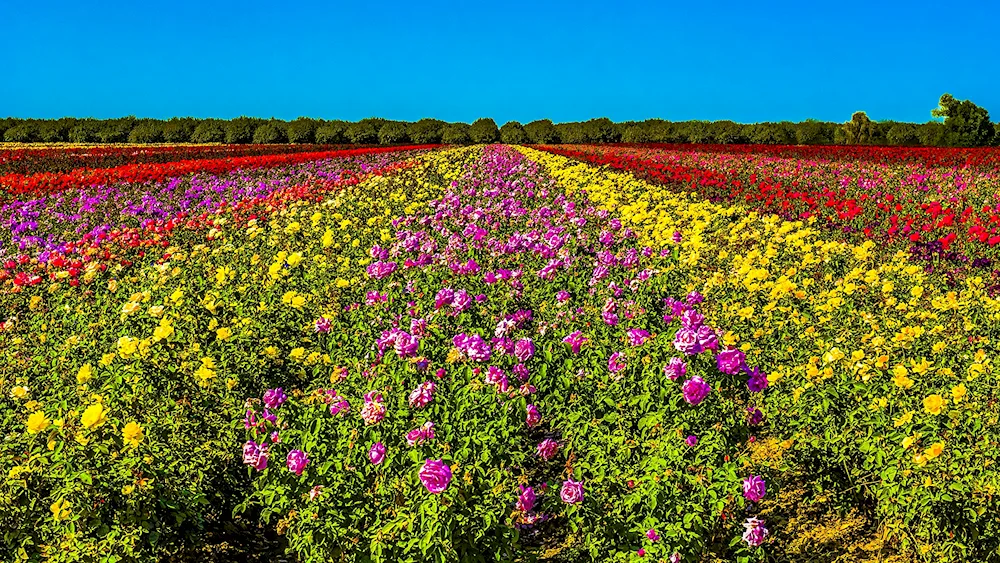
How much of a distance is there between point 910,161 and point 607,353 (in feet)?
80.4

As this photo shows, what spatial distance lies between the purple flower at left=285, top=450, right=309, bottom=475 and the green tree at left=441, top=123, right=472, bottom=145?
198 feet

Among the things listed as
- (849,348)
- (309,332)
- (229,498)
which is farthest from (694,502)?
(309,332)

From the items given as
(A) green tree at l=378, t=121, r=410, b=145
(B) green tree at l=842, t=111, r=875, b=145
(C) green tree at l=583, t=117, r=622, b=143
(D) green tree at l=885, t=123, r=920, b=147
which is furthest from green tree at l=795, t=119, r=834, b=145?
(A) green tree at l=378, t=121, r=410, b=145

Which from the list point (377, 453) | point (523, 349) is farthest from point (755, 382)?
point (377, 453)

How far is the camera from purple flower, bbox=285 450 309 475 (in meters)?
2.79

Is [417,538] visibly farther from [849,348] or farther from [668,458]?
[849,348]

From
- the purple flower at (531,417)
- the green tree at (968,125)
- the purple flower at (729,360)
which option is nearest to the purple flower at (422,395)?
the purple flower at (531,417)

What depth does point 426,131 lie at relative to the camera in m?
65.5

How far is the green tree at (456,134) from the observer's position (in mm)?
63094

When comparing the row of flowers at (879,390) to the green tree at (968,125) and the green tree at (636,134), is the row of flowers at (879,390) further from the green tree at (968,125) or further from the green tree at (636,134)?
the green tree at (636,134)

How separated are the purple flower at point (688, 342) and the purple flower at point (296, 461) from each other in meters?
1.58

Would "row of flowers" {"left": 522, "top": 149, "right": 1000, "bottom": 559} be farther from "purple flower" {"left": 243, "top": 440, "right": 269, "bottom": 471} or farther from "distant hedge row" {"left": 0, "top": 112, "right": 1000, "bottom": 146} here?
"distant hedge row" {"left": 0, "top": 112, "right": 1000, "bottom": 146}

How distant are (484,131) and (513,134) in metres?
2.80

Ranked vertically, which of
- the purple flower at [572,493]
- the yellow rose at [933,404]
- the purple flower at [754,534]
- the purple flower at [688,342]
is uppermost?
the purple flower at [688,342]
